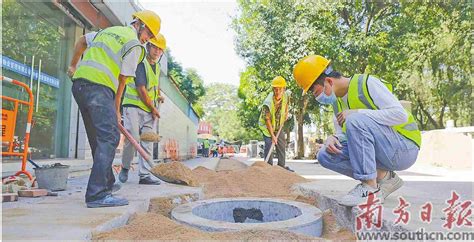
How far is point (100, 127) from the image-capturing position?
2781mm

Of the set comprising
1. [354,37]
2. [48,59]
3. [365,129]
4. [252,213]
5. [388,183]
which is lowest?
[252,213]

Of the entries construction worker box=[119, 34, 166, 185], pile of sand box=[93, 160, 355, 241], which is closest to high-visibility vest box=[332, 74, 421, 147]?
pile of sand box=[93, 160, 355, 241]

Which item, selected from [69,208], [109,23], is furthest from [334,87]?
[109,23]

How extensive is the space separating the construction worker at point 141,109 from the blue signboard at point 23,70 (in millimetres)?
2872

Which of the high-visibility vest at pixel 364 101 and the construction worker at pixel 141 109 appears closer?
the high-visibility vest at pixel 364 101

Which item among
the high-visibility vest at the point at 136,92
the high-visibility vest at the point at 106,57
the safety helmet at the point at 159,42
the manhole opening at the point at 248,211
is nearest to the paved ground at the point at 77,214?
the manhole opening at the point at 248,211

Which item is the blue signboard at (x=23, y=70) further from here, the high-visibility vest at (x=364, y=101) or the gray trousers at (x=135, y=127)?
the high-visibility vest at (x=364, y=101)

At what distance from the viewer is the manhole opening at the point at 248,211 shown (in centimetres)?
339

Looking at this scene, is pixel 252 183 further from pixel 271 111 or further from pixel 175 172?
pixel 271 111

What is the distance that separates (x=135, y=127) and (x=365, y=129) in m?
2.73

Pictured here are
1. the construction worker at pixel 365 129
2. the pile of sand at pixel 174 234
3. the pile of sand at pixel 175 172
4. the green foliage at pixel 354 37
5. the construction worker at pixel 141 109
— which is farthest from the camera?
the green foliage at pixel 354 37

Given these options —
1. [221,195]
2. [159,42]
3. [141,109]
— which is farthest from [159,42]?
[221,195]

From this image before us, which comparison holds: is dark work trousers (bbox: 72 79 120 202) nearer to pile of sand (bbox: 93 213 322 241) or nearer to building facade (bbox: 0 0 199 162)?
pile of sand (bbox: 93 213 322 241)

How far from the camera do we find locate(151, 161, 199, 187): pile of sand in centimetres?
439
